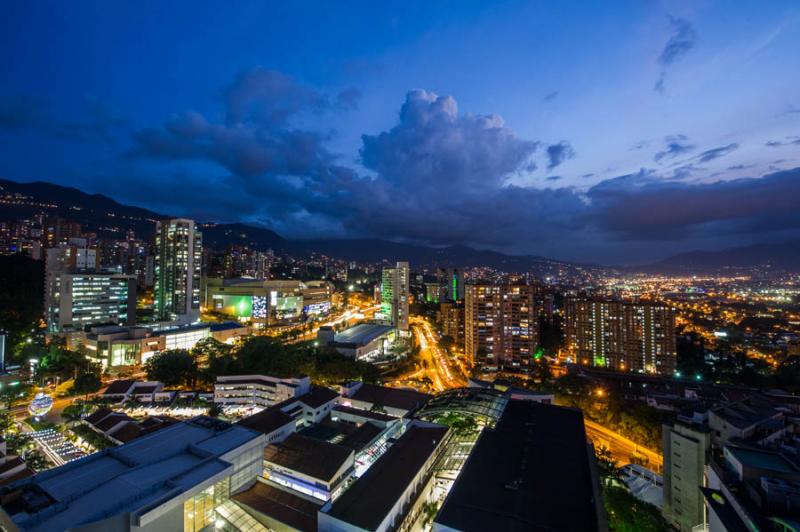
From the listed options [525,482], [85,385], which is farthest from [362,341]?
[525,482]

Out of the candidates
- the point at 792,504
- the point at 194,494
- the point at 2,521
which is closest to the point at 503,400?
the point at 792,504

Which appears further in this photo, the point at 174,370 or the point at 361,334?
the point at 361,334

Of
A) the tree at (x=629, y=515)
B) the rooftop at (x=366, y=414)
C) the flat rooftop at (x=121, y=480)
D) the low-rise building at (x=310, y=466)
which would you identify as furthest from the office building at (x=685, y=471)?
the flat rooftop at (x=121, y=480)

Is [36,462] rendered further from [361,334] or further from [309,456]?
[361,334]

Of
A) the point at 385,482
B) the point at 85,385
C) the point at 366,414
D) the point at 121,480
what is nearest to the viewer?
the point at 121,480

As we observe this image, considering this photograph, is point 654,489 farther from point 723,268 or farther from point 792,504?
point 723,268

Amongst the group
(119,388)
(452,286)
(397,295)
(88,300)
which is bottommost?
(119,388)

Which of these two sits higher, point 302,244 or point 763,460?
point 302,244
